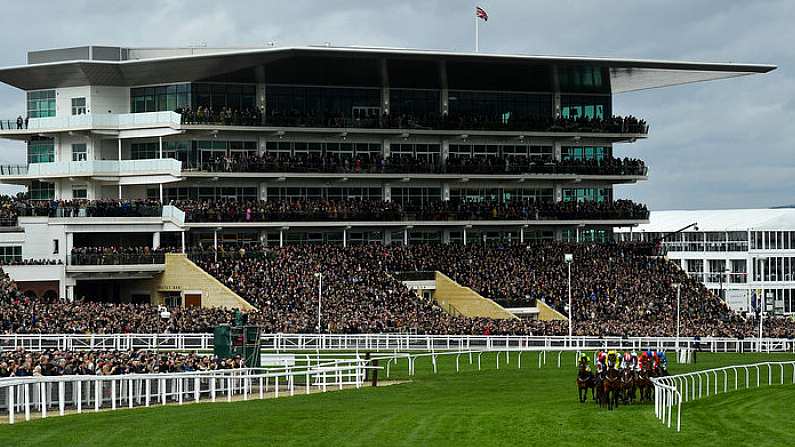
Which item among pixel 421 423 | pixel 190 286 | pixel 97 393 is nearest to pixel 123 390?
pixel 97 393

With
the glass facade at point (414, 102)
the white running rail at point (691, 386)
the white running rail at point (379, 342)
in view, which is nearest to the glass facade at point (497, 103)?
the glass facade at point (414, 102)

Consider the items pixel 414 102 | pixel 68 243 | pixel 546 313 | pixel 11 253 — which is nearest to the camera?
pixel 546 313

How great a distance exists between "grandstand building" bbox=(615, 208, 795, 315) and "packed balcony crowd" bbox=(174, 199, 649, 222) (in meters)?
15.8

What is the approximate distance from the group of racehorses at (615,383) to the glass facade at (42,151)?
157ft

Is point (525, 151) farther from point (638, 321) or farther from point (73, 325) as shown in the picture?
point (73, 325)

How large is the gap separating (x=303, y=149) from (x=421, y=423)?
1929 inches

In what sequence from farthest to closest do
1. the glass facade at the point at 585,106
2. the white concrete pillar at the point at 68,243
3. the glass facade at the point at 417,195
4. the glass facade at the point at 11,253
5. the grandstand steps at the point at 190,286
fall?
the glass facade at the point at 585,106
the glass facade at the point at 417,195
the white concrete pillar at the point at 68,243
the glass facade at the point at 11,253
the grandstand steps at the point at 190,286

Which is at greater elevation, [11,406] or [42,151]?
[42,151]

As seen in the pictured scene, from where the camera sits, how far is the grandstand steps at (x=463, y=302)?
6384cm

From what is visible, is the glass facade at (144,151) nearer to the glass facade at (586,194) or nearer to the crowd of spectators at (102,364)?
the glass facade at (586,194)

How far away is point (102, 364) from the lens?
29531mm

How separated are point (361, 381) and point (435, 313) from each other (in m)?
22.3

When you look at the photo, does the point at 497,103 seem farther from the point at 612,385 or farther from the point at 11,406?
the point at 11,406

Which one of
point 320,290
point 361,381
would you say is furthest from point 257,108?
point 361,381
